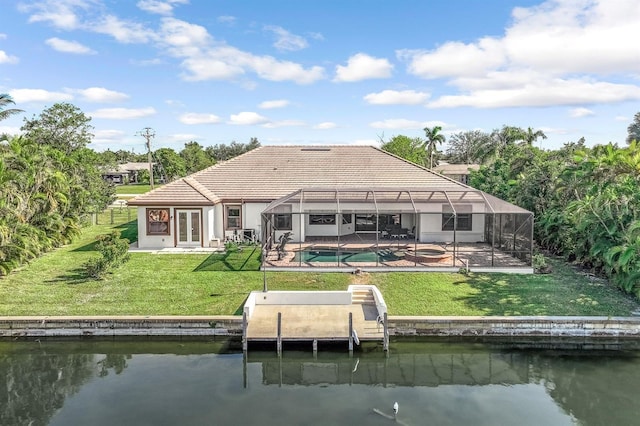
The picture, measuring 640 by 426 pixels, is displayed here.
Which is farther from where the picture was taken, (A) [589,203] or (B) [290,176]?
(B) [290,176]

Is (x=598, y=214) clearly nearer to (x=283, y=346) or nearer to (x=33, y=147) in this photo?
(x=283, y=346)

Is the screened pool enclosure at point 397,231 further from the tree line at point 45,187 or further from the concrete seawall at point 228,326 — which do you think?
the tree line at point 45,187

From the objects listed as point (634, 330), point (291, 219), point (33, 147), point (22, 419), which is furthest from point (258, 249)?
point (634, 330)

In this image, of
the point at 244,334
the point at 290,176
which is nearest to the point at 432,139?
the point at 290,176

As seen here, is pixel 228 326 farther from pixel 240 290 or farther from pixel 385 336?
pixel 385 336

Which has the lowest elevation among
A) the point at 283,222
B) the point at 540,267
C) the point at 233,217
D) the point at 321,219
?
the point at 540,267

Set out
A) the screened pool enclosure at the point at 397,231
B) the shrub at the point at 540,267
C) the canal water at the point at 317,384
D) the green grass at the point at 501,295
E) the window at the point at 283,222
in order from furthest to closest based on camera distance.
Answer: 1. the window at the point at 283,222
2. the screened pool enclosure at the point at 397,231
3. the shrub at the point at 540,267
4. the green grass at the point at 501,295
5. the canal water at the point at 317,384

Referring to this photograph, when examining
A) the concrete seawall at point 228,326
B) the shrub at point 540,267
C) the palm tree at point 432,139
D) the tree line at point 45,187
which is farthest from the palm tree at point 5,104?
the palm tree at point 432,139
